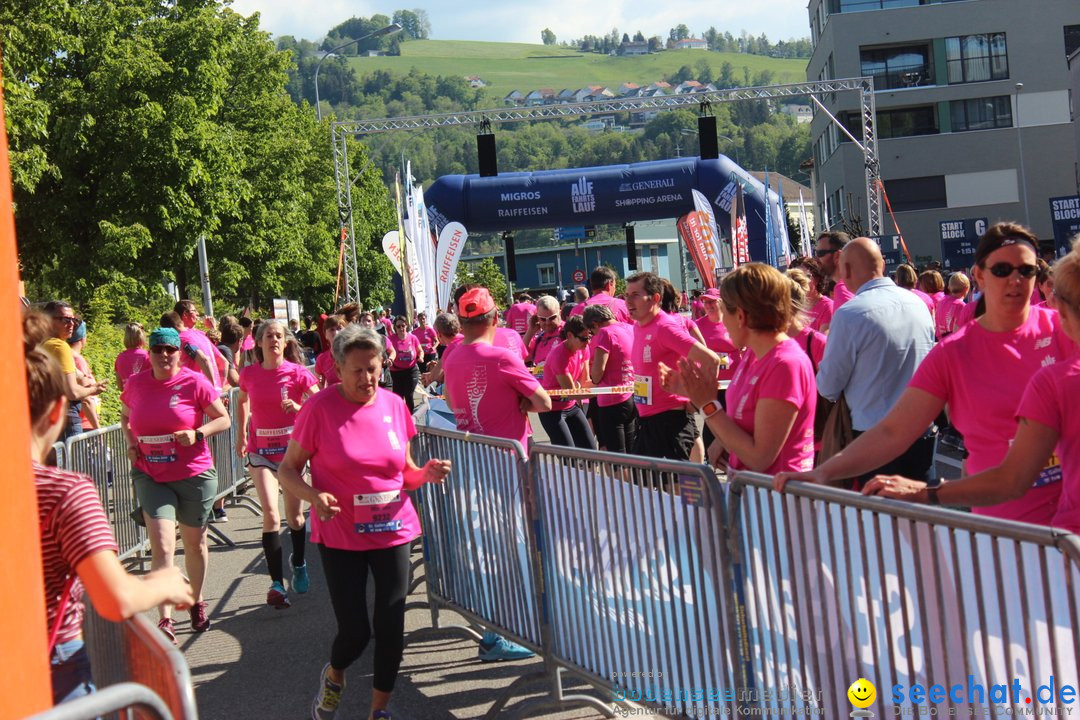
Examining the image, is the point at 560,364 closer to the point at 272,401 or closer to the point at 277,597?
the point at 272,401

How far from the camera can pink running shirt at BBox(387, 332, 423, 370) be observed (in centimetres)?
1811

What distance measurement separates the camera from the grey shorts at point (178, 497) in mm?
7281

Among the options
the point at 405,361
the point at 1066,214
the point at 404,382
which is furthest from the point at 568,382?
the point at 1066,214

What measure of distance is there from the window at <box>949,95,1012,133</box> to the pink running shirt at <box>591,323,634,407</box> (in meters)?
48.9

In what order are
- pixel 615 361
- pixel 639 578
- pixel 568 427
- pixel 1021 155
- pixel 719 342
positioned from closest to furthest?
pixel 639 578, pixel 615 361, pixel 568 427, pixel 719 342, pixel 1021 155

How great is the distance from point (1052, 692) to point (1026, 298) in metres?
1.90

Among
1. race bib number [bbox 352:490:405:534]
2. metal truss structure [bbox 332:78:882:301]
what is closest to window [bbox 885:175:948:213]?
metal truss structure [bbox 332:78:882:301]

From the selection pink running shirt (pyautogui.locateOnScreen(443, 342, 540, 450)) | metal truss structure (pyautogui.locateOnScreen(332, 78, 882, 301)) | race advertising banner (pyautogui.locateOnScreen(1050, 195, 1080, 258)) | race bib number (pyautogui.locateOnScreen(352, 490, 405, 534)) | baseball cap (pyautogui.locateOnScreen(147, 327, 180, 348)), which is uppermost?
metal truss structure (pyautogui.locateOnScreen(332, 78, 882, 301))

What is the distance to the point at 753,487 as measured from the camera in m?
3.64

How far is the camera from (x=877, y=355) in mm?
5750

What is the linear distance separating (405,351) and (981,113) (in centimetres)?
4379

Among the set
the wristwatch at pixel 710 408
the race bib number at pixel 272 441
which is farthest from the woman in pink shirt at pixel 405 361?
the wristwatch at pixel 710 408

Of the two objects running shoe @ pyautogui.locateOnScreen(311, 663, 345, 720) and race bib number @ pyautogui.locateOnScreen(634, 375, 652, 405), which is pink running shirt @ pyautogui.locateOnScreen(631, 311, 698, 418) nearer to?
race bib number @ pyautogui.locateOnScreen(634, 375, 652, 405)

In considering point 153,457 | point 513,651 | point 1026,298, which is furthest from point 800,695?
point 153,457
